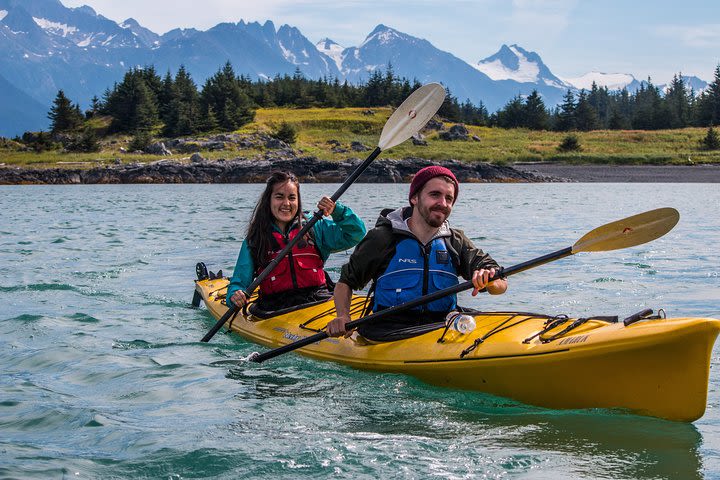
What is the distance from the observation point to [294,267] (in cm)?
661

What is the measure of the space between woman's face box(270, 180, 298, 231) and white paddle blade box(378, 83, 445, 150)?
4.06 ft

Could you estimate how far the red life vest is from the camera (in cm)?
658

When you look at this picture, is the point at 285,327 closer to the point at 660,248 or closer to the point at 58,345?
the point at 58,345

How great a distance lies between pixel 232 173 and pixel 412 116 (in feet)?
135

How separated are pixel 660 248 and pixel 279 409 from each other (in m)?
10.6

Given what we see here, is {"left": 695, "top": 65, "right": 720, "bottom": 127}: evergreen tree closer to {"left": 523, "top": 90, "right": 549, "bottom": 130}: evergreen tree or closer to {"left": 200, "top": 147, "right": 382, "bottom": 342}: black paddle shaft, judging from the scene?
{"left": 523, "top": 90, "right": 549, "bottom": 130}: evergreen tree

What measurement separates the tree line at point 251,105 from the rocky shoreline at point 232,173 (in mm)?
9250

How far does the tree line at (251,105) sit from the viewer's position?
60.4 m

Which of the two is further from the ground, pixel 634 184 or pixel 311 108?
pixel 311 108

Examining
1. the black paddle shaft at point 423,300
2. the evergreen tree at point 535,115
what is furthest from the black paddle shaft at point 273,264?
the evergreen tree at point 535,115

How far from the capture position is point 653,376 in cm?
414

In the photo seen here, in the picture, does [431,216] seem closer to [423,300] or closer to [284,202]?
[423,300]

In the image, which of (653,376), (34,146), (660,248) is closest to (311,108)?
(34,146)

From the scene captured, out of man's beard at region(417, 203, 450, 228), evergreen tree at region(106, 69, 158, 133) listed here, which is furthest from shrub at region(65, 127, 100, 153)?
man's beard at region(417, 203, 450, 228)
